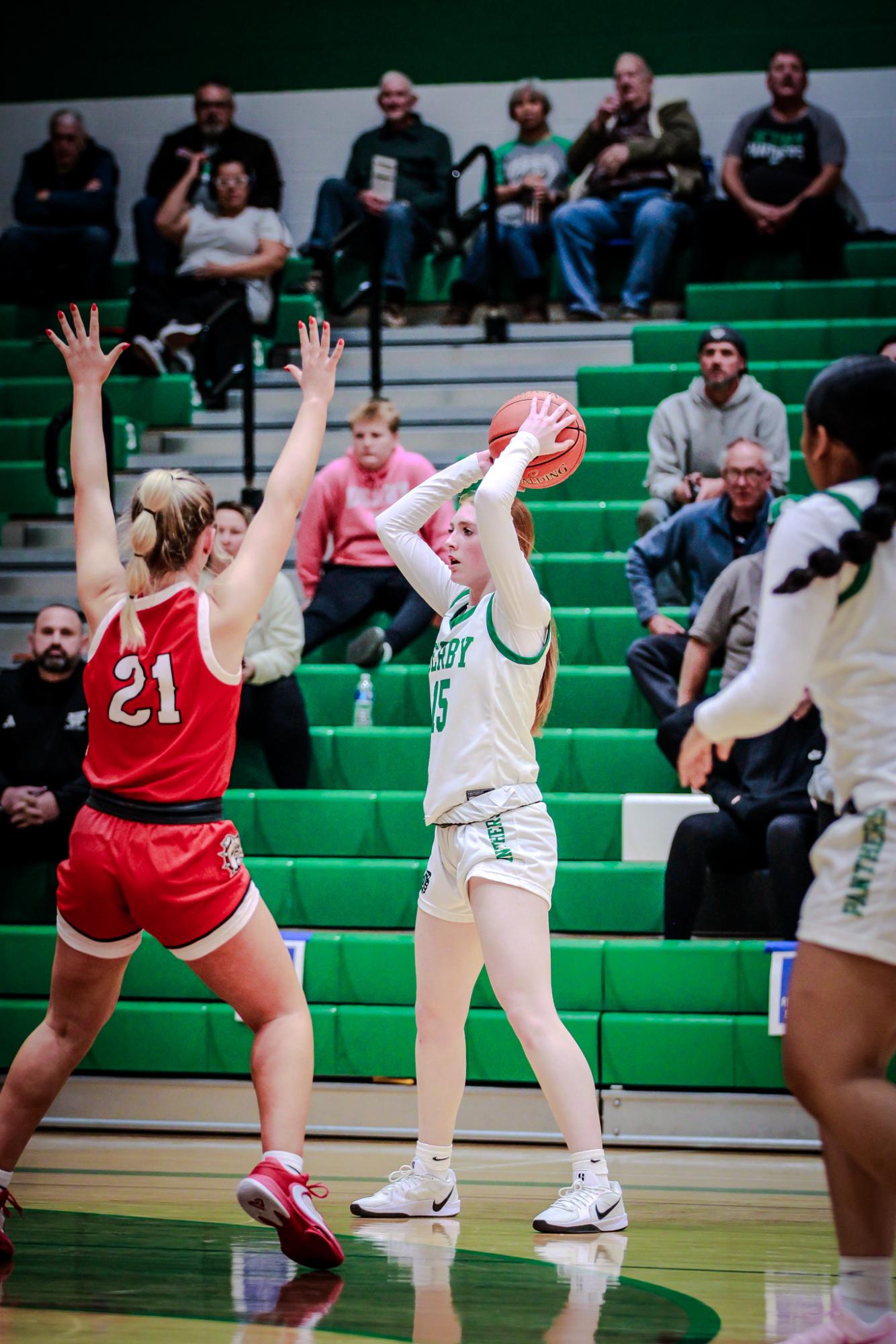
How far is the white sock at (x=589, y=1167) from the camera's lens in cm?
315

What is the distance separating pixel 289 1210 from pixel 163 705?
0.94 meters

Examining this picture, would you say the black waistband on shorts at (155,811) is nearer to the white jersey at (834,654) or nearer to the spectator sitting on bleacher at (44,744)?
the white jersey at (834,654)

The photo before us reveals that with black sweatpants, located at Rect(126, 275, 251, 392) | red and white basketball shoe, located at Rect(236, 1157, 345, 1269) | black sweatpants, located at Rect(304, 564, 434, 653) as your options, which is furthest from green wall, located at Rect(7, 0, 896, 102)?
red and white basketball shoe, located at Rect(236, 1157, 345, 1269)

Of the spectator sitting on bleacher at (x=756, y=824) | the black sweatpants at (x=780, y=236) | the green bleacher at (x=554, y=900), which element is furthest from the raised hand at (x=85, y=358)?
the black sweatpants at (x=780, y=236)

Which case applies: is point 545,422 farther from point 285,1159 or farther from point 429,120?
point 429,120

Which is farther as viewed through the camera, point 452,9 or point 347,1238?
point 452,9

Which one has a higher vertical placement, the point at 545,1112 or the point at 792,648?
the point at 792,648

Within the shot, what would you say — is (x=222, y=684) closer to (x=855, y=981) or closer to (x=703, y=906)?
(x=855, y=981)

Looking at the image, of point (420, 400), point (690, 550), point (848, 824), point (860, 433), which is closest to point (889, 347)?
point (690, 550)

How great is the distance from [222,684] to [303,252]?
5762 millimetres

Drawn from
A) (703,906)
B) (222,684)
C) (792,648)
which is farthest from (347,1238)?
(703,906)

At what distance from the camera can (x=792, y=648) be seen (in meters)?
2.14

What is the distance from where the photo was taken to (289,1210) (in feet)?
8.59

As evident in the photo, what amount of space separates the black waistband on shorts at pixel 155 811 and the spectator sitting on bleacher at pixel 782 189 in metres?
5.81
